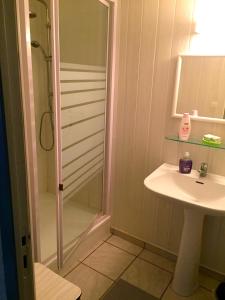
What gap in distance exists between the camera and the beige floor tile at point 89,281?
175cm

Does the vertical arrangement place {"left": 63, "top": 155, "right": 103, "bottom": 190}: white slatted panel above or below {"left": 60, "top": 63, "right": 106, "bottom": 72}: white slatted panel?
below

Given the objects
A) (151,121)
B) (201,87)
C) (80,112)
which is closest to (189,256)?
(151,121)

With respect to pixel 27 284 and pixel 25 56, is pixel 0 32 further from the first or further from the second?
pixel 25 56

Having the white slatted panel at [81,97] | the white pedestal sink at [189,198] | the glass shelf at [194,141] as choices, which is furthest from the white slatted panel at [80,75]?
the white pedestal sink at [189,198]

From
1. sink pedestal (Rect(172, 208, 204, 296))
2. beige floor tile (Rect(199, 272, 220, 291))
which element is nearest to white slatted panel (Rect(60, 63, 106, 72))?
sink pedestal (Rect(172, 208, 204, 296))

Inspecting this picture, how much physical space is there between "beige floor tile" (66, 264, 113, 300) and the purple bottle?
989 millimetres

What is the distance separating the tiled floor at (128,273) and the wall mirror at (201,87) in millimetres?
1234

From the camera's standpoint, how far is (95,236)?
2.22 metres

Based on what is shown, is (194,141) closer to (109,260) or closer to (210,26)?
(210,26)

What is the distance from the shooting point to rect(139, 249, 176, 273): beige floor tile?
2.04m

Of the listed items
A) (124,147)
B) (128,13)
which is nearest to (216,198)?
(124,147)

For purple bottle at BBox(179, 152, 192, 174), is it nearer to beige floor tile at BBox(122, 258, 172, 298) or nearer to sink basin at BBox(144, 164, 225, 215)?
sink basin at BBox(144, 164, 225, 215)

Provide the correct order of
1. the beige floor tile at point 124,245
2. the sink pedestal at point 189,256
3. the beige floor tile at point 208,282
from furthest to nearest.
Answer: the beige floor tile at point 124,245, the beige floor tile at point 208,282, the sink pedestal at point 189,256

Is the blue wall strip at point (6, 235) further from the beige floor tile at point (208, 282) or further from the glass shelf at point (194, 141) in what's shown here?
the beige floor tile at point (208, 282)
